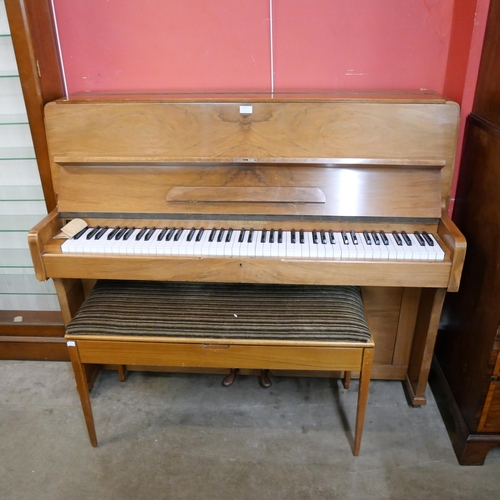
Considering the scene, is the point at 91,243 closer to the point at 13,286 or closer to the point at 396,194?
the point at 13,286

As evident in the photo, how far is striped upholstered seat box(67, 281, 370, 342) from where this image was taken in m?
1.47

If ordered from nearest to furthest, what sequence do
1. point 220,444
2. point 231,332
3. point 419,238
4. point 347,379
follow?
point 231,332 < point 419,238 < point 220,444 < point 347,379

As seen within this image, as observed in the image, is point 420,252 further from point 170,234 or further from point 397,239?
point 170,234

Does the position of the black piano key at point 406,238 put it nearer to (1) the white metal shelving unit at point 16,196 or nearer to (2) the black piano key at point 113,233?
(2) the black piano key at point 113,233

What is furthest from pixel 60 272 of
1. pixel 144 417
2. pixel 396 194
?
pixel 396 194

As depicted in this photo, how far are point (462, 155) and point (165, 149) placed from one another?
107 centimetres

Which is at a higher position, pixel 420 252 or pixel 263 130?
pixel 263 130

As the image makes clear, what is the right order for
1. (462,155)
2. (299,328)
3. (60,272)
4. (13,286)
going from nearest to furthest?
1. (299,328)
2. (60,272)
3. (462,155)
4. (13,286)

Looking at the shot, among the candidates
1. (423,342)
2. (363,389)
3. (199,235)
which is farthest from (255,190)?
(423,342)

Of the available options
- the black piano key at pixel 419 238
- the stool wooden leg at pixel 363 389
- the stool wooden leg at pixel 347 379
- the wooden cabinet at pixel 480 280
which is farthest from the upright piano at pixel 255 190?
the stool wooden leg at pixel 347 379

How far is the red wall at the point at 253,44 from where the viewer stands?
1756 mm

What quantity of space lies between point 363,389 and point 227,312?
1.62ft

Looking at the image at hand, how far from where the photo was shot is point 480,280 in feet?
5.17

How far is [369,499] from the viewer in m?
1.52
